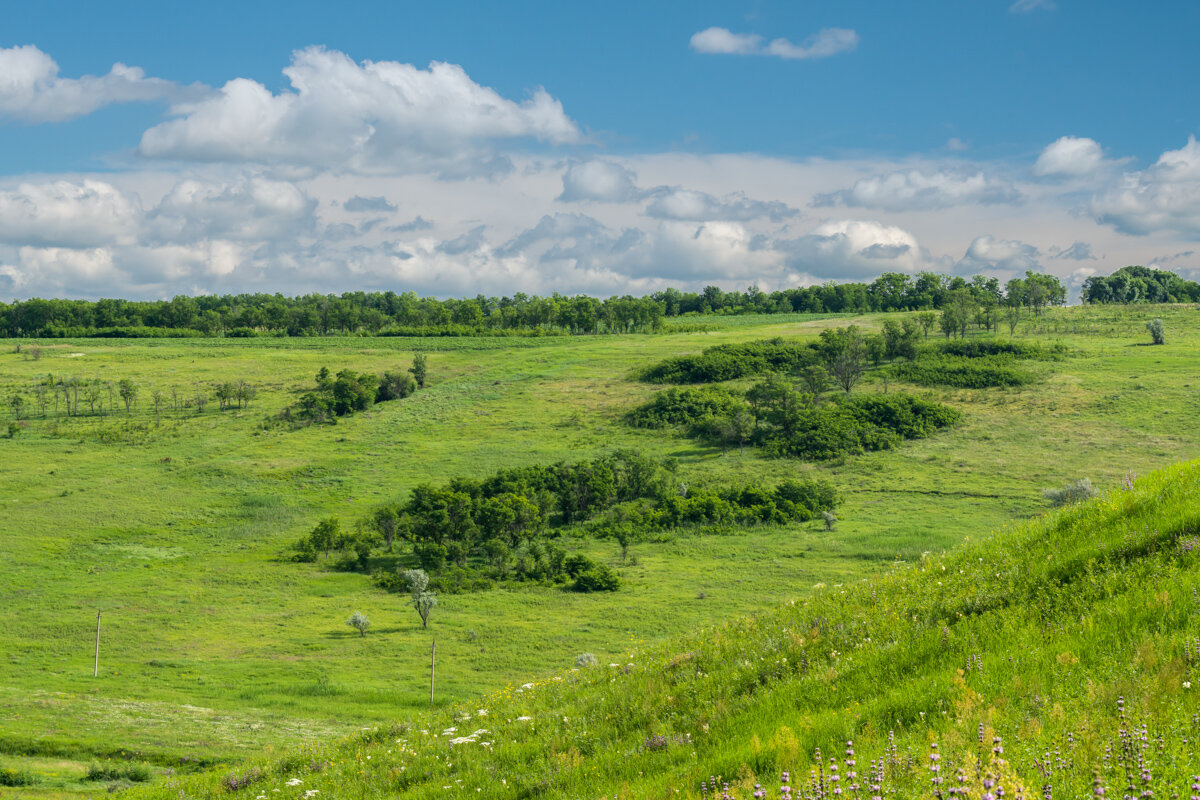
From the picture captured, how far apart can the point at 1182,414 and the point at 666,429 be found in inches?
2542

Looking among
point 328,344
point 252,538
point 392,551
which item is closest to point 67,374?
point 328,344

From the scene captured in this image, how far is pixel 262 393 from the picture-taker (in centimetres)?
14000

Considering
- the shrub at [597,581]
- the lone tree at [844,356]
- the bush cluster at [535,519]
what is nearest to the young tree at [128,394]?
the bush cluster at [535,519]

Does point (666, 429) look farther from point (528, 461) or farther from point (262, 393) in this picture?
point (262, 393)

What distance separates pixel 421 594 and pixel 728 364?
92770 millimetres

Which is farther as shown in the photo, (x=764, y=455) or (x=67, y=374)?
(x=67, y=374)

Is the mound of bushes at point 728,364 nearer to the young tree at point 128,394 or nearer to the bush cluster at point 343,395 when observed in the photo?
the bush cluster at point 343,395

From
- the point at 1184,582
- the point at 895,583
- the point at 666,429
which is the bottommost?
the point at 666,429

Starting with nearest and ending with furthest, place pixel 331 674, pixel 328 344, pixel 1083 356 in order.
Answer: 1. pixel 331 674
2. pixel 1083 356
3. pixel 328 344

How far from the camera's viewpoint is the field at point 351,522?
39.8m

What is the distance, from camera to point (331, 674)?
45.2 meters

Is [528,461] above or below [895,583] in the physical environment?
below

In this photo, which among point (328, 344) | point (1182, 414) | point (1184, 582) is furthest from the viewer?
point (328, 344)

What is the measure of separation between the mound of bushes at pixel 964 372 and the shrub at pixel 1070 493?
5010cm
